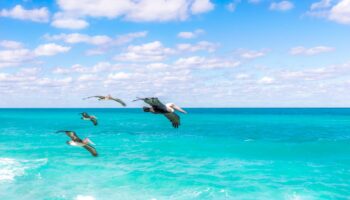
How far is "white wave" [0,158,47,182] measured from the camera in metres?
41.4

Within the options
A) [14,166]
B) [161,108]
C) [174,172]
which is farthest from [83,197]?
[161,108]

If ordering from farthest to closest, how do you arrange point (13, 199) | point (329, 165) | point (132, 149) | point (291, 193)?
1. point (132, 149)
2. point (329, 165)
3. point (291, 193)
4. point (13, 199)

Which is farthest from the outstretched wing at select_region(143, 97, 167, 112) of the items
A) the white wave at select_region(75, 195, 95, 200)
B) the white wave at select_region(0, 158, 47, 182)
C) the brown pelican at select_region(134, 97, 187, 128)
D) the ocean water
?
the white wave at select_region(0, 158, 47, 182)

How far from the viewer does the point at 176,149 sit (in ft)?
213

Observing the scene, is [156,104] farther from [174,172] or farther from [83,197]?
[174,172]

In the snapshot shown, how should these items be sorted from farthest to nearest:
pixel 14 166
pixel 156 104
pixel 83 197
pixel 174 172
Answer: pixel 14 166 → pixel 174 172 → pixel 83 197 → pixel 156 104

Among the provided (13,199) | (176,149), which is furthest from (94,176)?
(176,149)

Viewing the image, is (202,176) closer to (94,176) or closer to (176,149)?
(94,176)

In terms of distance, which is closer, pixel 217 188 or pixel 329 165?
pixel 217 188

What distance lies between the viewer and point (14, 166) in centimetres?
4691

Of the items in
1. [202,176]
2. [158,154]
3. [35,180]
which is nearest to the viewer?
[35,180]

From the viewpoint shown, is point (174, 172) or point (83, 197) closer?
point (83, 197)

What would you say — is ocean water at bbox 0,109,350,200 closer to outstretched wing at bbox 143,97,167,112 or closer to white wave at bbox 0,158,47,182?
white wave at bbox 0,158,47,182

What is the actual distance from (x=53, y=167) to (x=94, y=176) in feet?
25.2
